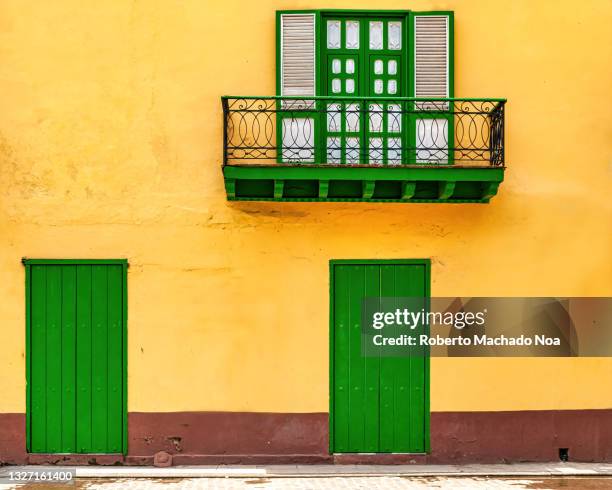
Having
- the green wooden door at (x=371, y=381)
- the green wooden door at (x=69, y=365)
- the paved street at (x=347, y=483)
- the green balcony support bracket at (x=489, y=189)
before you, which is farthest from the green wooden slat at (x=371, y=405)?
the green wooden door at (x=69, y=365)

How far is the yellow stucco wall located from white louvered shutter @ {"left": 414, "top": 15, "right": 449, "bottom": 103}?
0.80ft

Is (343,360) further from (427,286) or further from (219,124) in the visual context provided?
(219,124)

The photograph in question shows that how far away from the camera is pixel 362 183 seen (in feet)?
26.6

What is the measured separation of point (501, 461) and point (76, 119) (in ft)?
23.4

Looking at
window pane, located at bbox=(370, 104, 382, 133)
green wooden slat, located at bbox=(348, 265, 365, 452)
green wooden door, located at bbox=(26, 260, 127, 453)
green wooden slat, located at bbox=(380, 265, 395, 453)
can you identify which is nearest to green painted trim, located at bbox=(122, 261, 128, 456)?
green wooden door, located at bbox=(26, 260, 127, 453)

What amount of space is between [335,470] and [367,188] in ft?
11.8

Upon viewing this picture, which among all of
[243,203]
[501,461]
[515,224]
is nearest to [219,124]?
[243,203]

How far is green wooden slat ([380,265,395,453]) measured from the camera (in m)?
8.39

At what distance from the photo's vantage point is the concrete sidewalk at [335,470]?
7961 millimetres

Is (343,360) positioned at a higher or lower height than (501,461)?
higher

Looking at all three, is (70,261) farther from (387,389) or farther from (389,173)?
(387,389)

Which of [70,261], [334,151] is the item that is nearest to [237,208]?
[334,151]

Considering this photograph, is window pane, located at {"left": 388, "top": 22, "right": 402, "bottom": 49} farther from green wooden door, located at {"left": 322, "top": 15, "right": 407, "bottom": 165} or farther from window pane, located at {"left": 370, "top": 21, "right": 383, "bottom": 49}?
window pane, located at {"left": 370, "top": 21, "right": 383, "bottom": 49}

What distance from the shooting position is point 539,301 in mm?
8469
